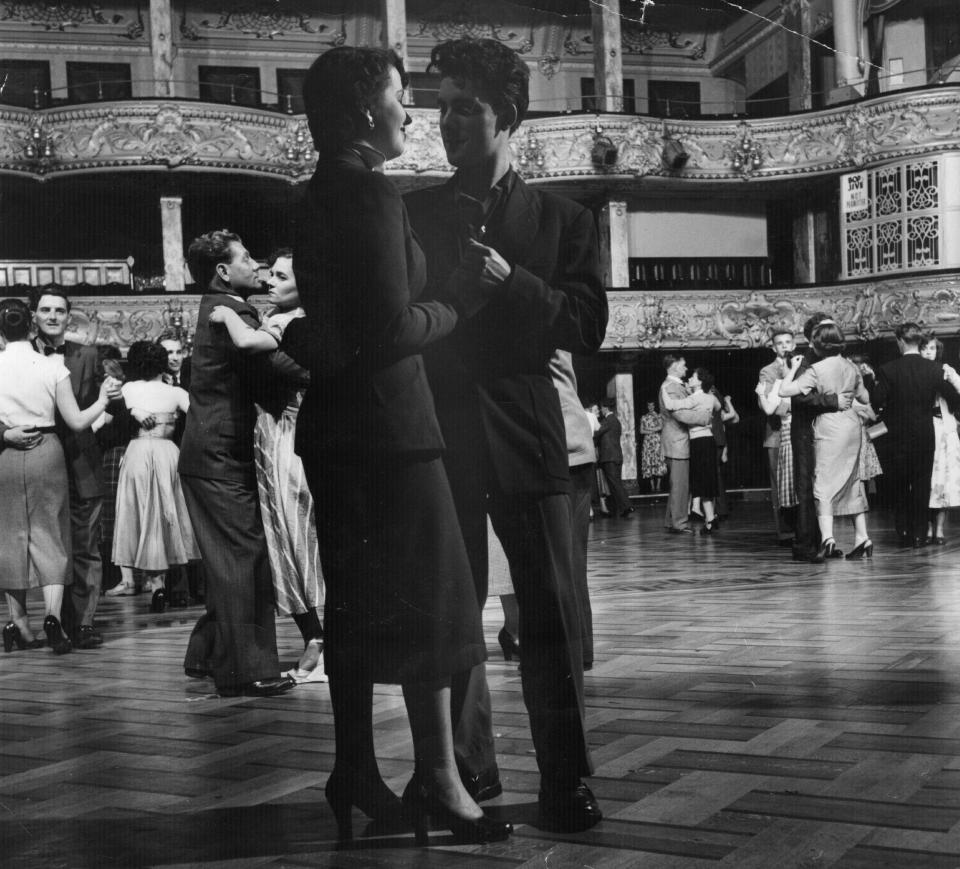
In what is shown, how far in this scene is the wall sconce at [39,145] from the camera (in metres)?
19.5

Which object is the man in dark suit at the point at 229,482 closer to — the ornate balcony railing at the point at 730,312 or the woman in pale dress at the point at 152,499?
the woman in pale dress at the point at 152,499

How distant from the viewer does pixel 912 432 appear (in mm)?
9523

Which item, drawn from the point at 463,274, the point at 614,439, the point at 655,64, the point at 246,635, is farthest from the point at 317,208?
the point at 655,64

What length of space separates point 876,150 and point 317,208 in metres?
19.9

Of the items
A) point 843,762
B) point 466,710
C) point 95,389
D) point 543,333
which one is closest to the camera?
point 543,333

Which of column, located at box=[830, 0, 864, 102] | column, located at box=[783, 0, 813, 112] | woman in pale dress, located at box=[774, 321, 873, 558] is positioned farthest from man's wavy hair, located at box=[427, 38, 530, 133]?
column, located at box=[783, 0, 813, 112]

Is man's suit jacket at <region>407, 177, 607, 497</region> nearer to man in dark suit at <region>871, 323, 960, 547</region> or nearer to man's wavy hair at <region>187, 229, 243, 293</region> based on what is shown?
man's wavy hair at <region>187, 229, 243, 293</region>

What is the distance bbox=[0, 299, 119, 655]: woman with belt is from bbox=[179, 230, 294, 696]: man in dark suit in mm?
1383

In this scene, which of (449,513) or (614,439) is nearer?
(449,513)

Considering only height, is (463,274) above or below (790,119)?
below

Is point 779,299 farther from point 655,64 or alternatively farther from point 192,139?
point 192,139

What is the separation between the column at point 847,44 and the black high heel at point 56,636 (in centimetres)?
1719

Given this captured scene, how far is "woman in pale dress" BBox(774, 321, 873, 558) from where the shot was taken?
8.41 m

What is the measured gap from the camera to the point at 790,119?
71.7 feet
